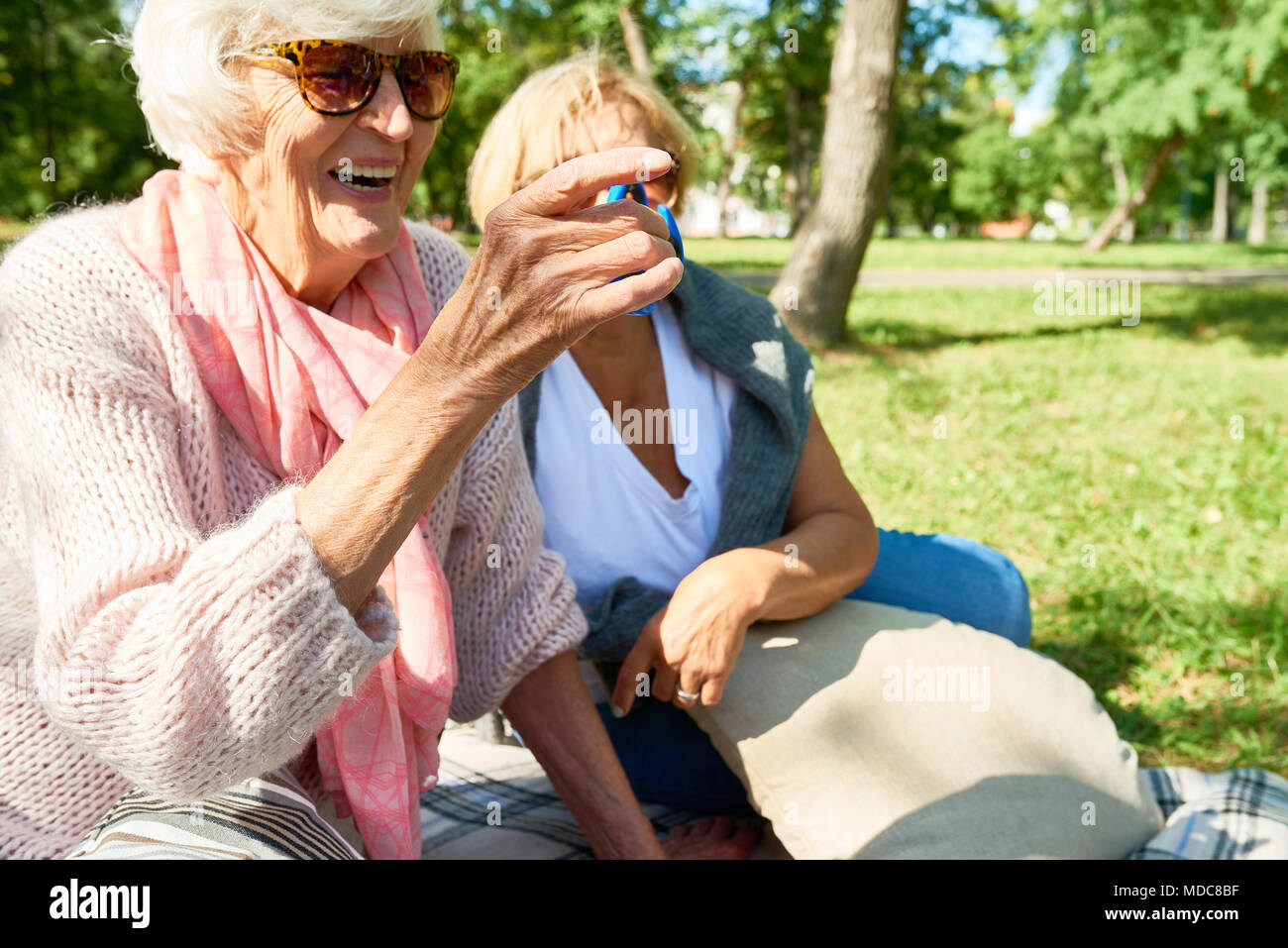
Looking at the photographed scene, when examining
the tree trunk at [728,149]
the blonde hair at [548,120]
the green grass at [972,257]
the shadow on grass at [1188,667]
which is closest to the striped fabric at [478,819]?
the shadow on grass at [1188,667]

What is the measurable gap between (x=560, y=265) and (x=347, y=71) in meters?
0.71

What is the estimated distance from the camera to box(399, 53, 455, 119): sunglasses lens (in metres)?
1.91

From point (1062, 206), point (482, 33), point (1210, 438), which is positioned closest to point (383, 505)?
point (1210, 438)

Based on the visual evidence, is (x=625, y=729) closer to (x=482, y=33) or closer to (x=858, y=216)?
(x=858, y=216)

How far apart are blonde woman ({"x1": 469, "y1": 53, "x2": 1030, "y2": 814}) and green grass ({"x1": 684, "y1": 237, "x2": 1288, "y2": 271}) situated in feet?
47.7

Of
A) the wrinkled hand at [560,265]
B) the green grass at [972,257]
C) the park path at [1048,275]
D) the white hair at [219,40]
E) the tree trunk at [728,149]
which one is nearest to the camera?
the wrinkled hand at [560,265]

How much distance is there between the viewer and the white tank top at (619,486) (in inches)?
99.3

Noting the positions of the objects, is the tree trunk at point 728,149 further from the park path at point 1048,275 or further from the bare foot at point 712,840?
the bare foot at point 712,840

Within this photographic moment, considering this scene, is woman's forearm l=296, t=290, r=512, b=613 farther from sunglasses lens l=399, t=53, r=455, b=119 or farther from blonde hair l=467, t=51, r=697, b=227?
blonde hair l=467, t=51, r=697, b=227

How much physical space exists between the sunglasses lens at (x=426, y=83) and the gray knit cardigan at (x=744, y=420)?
70 cm

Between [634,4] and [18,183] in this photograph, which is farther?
[18,183]

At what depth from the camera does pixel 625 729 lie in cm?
260

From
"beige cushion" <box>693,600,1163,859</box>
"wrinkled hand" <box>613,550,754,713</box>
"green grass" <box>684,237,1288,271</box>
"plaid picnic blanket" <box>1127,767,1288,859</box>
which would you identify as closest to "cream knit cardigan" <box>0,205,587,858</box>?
"wrinkled hand" <box>613,550,754,713</box>
